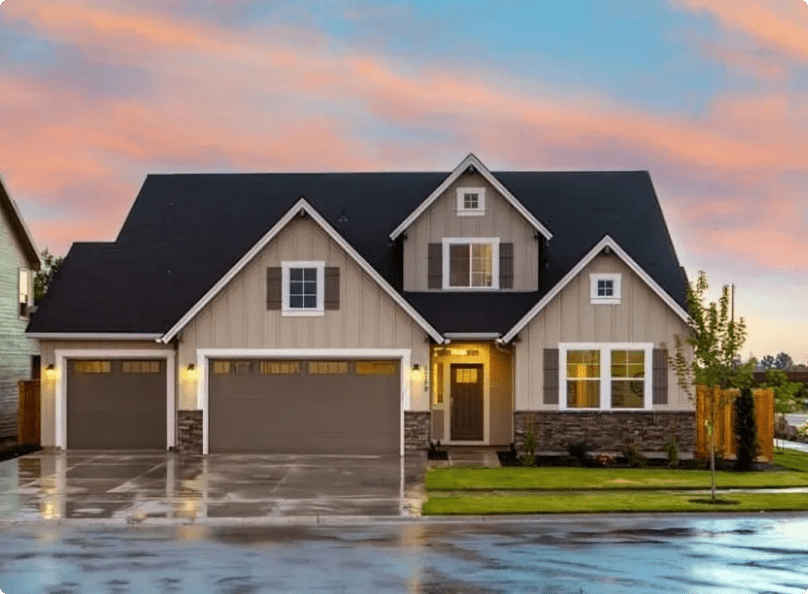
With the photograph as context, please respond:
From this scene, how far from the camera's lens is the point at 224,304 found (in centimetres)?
3177

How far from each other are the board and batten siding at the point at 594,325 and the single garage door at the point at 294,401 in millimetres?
3687

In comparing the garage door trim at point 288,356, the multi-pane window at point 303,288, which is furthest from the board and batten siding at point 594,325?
the multi-pane window at point 303,288

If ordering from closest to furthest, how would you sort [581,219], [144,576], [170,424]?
[144,576]
[170,424]
[581,219]

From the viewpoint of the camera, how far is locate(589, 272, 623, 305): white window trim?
3108cm

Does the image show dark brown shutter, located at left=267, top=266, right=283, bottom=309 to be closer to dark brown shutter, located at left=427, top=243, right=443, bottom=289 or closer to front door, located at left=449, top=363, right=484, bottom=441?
dark brown shutter, located at left=427, top=243, right=443, bottom=289

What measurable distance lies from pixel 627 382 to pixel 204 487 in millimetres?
12529

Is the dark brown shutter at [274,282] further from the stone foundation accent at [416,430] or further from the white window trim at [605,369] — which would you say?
the white window trim at [605,369]

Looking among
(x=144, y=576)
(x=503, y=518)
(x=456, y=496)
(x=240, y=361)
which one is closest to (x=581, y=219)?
(x=240, y=361)

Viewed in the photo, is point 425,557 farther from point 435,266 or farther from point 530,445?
point 435,266

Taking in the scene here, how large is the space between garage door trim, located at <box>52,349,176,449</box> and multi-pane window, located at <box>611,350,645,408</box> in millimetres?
12451

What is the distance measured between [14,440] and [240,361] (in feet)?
37.4

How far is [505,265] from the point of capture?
33875 millimetres

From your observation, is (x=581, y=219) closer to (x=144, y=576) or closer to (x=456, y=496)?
(x=456, y=496)

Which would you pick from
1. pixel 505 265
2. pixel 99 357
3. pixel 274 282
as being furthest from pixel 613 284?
pixel 99 357
